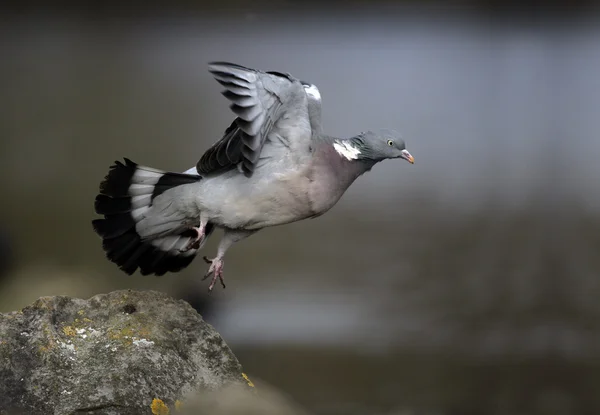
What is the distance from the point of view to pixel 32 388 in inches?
73.8

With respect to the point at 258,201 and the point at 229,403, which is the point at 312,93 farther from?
the point at 229,403

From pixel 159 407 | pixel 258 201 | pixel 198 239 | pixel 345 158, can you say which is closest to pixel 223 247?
pixel 198 239

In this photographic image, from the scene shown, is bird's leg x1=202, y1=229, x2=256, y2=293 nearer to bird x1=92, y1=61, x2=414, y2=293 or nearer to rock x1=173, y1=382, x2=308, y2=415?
bird x1=92, y1=61, x2=414, y2=293

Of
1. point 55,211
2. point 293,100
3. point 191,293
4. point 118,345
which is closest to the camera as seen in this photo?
point 118,345

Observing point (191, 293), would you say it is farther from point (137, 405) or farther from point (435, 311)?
point (137, 405)

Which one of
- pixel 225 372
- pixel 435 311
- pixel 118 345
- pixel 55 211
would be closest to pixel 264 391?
pixel 225 372

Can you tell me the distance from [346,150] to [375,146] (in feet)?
0.31

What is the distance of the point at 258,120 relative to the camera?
211 centimetres

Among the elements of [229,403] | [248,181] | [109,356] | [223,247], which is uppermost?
[248,181]

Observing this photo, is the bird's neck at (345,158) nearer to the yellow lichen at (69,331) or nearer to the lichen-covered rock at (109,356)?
the lichen-covered rock at (109,356)

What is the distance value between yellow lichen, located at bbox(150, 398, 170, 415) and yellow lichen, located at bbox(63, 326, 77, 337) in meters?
0.32

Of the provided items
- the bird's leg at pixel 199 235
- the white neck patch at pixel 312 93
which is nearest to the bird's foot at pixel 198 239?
the bird's leg at pixel 199 235

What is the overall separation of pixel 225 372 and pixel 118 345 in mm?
311

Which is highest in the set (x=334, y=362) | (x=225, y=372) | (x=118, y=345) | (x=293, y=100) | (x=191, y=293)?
(x=293, y=100)
